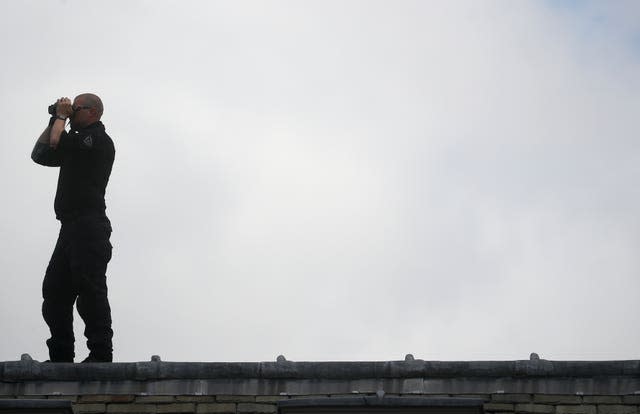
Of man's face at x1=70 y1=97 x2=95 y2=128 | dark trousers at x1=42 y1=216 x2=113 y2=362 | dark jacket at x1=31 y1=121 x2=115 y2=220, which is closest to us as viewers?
dark trousers at x1=42 y1=216 x2=113 y2=362

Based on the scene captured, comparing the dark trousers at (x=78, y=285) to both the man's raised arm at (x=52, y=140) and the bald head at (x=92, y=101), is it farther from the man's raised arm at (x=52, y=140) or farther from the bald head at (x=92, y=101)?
the bald head at (x=92, y=101)

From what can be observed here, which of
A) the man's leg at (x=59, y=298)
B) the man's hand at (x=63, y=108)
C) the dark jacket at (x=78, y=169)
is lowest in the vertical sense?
the man's leg at (x=59, y=298)

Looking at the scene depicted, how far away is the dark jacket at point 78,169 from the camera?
1397 centimetres

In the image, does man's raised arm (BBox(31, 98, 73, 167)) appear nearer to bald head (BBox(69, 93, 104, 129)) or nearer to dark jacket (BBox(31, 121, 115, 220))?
dark jacket (BBox(31, 121, 115, 220))

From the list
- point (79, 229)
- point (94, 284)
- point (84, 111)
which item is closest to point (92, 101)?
point (84, 111)

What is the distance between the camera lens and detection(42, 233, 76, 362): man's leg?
13578mm

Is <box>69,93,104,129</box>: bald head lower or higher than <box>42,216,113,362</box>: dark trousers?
higher

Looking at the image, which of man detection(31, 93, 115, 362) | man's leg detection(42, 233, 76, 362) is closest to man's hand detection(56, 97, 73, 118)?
man detection(31, 93, 115, 362)

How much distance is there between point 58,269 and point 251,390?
10.6 feet

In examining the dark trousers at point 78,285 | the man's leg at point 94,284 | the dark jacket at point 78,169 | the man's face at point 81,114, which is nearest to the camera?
the man's leg at point 94,284

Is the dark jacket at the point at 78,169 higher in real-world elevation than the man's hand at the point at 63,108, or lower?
lower

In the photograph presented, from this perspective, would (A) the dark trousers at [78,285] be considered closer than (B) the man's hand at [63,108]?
Yes

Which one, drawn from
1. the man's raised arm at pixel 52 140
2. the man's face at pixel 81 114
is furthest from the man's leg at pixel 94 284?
the man's face at pixel 81 114

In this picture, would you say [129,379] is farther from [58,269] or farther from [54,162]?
[54,162]
